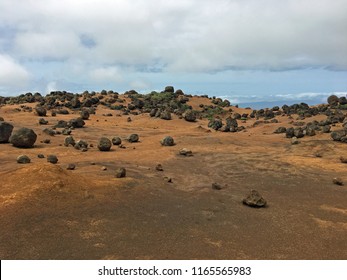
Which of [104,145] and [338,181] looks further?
[104,145]

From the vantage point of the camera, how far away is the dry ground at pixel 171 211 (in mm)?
7723

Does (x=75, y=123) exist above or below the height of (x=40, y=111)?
below

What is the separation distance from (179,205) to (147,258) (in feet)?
11.6

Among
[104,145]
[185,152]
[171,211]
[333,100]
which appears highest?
[333,100]

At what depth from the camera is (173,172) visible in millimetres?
14648

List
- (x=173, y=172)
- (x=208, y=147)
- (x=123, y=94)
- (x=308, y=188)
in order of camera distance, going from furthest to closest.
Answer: (x=123, y=94), (x=208, y=147), (x=173, y=172), (x=308, y=188)

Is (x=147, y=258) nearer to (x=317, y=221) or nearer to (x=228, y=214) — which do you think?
(x=228, y=214)

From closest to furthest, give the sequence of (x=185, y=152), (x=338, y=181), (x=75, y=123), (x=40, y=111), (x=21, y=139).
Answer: (x=338, y=181)
(x=185, y=152)
(x=21, y=139)
(x=75, y=123)
(x=40, y=111)

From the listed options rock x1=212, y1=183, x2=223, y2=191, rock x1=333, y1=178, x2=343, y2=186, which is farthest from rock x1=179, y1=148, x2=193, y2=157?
rock x1=333, y1=178, x2=343, y2=186

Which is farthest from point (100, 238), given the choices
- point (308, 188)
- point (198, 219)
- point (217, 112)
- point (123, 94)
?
point (123, 94)

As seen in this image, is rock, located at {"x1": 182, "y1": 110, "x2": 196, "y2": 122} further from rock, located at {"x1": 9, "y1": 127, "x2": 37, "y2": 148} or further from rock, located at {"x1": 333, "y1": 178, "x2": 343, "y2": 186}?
rock, located at {"x1": 333, "y1": 178, "x2": 343, "y2": 186}

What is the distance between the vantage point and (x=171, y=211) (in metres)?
10.0

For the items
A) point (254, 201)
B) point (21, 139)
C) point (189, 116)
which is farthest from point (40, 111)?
point (254, 201)

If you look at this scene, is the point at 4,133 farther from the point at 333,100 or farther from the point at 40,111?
the point at 333,100
